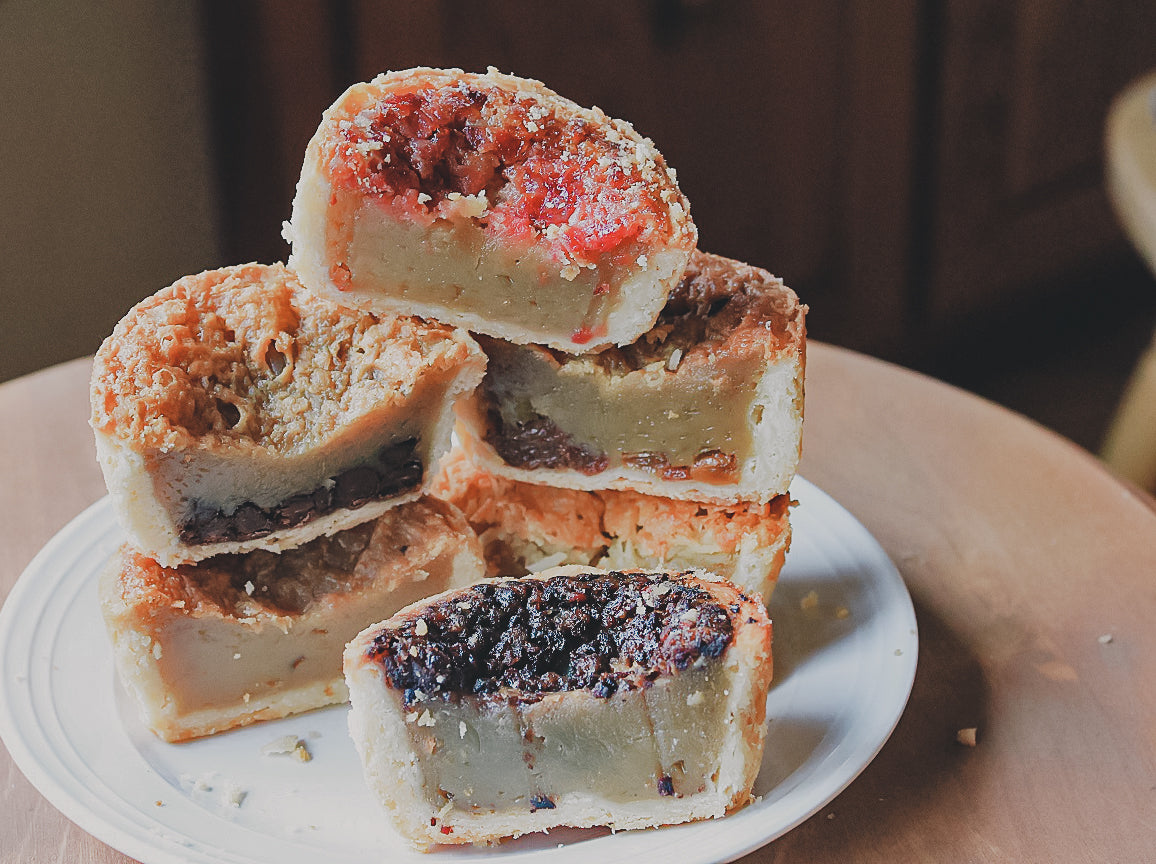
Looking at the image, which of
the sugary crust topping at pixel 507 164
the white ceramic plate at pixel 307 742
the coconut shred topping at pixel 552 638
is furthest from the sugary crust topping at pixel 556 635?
the sugary crust topping at pixel 507 164

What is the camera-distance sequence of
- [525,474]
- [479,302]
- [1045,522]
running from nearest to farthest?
[479,302], [525,474], [1045,522]

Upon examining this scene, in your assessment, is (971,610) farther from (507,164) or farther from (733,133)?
(733,133)

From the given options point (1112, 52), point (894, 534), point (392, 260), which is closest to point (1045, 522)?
point (894, 534)

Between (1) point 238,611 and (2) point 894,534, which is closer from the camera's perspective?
(1) point 238,611

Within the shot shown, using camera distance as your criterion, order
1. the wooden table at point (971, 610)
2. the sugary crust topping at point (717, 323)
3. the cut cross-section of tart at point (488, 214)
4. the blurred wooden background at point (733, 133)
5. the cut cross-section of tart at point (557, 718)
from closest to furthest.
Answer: the cut cross-section of tart at point (557, 718), the wooden table at point (971, 610), the cut cross-section of tart at point (488, 214), the sugary crust topping at point (717, 323), the blurred wooden background at point (733, 133)

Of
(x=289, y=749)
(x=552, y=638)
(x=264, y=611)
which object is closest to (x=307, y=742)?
(x=289, y=749)

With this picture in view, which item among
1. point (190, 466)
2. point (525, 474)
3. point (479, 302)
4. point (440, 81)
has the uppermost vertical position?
point (440, 81)

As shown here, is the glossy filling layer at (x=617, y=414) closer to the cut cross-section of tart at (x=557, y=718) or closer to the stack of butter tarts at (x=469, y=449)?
the stack of butter tarts at (x=469, y=449)

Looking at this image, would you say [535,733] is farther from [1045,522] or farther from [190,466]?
[1045,522]
